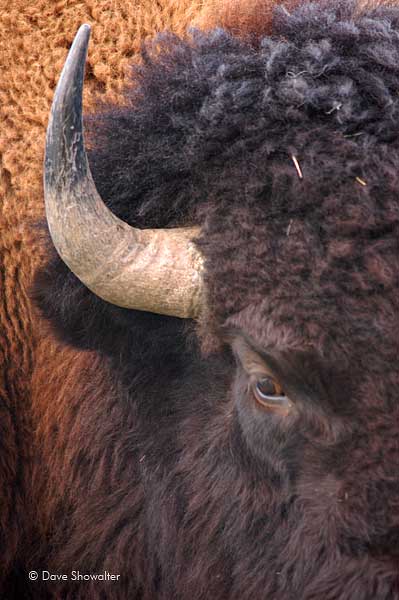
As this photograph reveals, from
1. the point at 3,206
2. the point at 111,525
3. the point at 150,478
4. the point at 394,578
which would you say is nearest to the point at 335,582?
the point at 394,578

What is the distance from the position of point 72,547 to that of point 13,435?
2.03ft

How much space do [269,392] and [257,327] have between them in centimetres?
26

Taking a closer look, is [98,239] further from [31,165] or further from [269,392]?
[31,165]

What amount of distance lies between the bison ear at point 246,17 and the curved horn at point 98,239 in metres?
0.82

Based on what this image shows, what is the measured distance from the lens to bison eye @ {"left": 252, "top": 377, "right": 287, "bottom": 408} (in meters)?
2.71

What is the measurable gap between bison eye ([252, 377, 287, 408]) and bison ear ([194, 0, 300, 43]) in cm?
136

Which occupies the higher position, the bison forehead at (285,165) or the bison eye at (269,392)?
the bison forehead at (285,165)

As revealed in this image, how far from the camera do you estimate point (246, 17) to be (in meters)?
3.22

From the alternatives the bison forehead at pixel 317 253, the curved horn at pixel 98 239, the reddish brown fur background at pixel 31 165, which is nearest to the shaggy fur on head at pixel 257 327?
the bison forehead at pixel 317 253

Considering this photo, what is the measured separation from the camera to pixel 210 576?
3088 millimetres

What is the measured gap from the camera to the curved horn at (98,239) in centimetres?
257

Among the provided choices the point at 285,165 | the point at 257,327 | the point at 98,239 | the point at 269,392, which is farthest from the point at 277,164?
the point at 269,392

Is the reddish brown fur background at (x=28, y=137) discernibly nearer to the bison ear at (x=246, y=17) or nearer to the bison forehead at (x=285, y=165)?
the bison ear at (x=246, y=17)

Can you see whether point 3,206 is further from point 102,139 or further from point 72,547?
point 72,547
